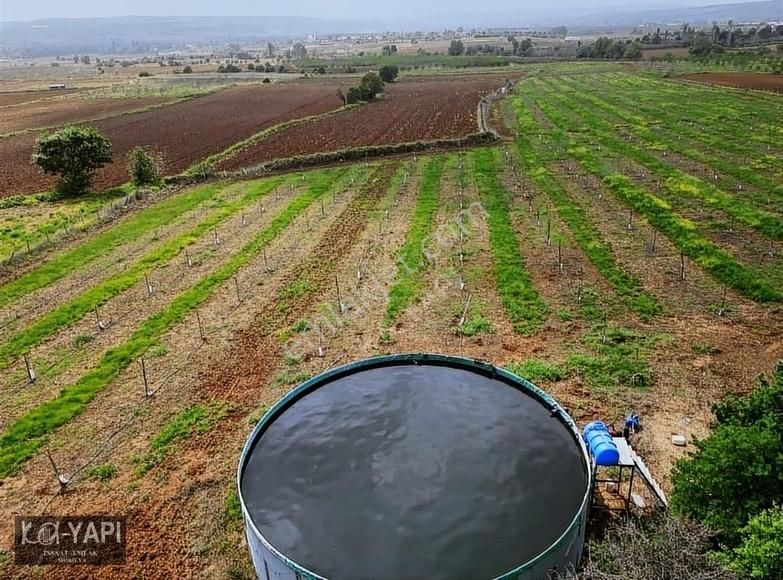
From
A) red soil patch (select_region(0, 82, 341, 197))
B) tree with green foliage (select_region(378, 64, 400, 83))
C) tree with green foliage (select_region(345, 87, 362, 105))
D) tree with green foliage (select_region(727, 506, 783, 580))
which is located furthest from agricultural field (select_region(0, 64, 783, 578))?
tree with green foliage (select_region(378, 64, 400, 83))

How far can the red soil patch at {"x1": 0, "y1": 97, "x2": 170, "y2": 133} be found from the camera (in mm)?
58156

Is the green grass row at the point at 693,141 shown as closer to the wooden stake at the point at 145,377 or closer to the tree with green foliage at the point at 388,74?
the wooden stake at the point at 145,377

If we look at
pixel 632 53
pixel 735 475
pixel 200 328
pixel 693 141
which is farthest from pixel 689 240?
→ pixel 632 53

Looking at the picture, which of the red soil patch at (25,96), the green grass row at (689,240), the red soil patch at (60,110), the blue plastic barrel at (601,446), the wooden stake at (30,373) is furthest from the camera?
the red soil patch at (25,96)

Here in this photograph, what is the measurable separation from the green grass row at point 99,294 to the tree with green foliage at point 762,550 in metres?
15.6

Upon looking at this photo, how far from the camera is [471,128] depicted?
139 ft

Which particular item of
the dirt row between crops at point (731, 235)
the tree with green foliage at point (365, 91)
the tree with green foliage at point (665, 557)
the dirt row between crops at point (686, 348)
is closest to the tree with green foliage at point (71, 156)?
the dirt row between crops at point (686, 348)

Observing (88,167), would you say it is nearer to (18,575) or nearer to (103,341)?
(103,341)

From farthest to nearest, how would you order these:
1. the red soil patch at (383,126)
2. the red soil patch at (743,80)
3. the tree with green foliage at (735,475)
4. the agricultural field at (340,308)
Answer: the red soil patch at (743,80) → the red soil patch at (383,126) → the agricultural field at (340,308) → the tree with green foliage at (735,475)

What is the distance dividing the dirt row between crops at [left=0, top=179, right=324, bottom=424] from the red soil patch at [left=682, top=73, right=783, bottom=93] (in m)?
52.3

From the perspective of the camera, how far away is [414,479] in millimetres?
8898

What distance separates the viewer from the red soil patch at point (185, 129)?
35.7 meters

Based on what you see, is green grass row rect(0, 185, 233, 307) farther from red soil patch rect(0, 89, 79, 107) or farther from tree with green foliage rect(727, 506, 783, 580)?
red soil patch rect(0, 89, 79, 107)

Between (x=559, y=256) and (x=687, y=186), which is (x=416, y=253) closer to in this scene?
(x=559, y=256)
